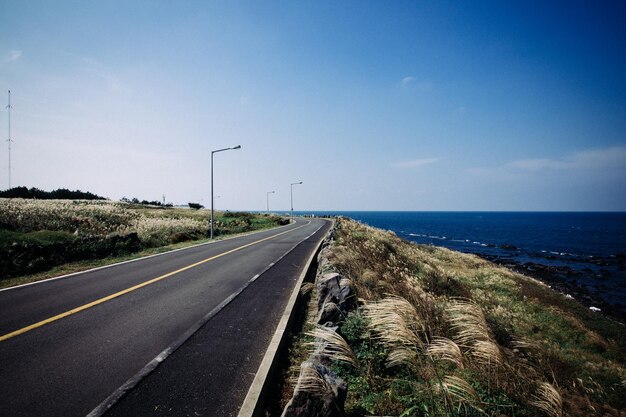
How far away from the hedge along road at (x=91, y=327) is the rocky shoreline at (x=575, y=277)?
89.8 feet

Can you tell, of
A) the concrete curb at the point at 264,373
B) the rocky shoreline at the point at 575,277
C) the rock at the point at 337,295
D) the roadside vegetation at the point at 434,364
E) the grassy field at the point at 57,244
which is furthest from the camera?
the rocky shoreline at the point at 575,277

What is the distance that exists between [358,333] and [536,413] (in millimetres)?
2246

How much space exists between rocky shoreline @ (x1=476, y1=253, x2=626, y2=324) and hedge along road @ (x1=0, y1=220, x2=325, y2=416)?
89.8 feet

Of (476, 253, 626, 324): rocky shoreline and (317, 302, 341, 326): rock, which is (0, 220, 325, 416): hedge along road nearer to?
(317, 302, 341, 326): rock

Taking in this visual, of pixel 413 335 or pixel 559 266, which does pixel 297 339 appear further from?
pixel 559 266

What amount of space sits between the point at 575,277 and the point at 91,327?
43.7 metres

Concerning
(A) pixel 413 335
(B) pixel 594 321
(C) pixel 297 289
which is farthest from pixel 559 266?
(A) pixel 413 335

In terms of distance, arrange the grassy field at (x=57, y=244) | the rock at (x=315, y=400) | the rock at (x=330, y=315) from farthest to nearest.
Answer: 1. the grassy field at (x=57, y=244)
2. the rock at (x=330, y=315)
3. the rock at (x=315, y=400)

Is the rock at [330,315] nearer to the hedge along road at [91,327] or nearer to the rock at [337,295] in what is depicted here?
the rock at [337,295]

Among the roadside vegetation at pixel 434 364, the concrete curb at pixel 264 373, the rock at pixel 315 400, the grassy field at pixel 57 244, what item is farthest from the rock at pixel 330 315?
the grassy field at pixel 57 244

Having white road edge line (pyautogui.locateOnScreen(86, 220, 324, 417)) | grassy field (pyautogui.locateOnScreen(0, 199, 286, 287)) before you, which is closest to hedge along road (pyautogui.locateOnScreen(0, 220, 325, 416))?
white road edge line (pyautogui.locateOnScreen(86, 220, 324, 417))

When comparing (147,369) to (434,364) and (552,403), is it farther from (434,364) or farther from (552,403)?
(552,403)

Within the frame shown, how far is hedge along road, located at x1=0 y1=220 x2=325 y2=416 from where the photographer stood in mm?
3559

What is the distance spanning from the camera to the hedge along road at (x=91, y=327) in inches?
140
